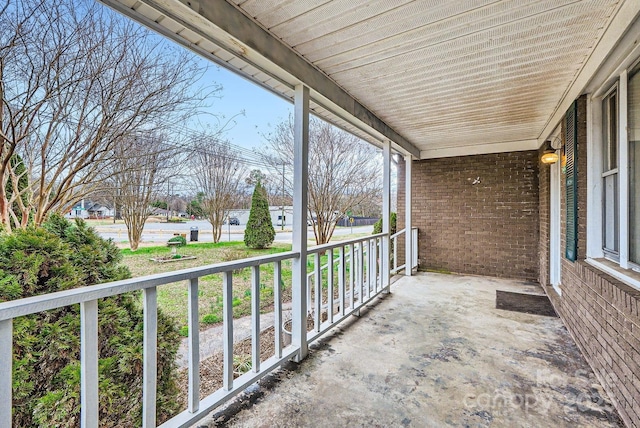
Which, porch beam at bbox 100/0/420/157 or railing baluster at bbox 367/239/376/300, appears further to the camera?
railing baluster at bbox 367/239/376/300

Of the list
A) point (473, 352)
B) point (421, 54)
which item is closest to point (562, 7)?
point (421, 54)

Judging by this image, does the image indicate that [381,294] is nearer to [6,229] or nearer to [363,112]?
[363,112]

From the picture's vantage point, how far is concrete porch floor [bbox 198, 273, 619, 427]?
189cm

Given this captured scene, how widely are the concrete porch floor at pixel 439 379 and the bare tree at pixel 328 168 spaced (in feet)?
10.6

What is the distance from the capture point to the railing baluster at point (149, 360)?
5.00 feet

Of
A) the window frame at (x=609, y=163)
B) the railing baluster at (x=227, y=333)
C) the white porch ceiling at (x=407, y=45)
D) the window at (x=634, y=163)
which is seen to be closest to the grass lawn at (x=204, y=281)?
the railing baluster at (x=227, y=333)

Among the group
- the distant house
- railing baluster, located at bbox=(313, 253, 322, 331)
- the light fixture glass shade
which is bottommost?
railing baluster, located at bbox=(313, 253, 322, 331)

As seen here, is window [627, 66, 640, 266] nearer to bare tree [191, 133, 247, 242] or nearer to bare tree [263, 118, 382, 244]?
bare tree [191, 133, 247, 242]

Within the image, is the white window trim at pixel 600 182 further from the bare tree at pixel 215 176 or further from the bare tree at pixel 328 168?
the bare tree at pixel 328 168

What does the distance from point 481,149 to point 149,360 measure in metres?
6.10

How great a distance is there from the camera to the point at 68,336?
60.6 inches

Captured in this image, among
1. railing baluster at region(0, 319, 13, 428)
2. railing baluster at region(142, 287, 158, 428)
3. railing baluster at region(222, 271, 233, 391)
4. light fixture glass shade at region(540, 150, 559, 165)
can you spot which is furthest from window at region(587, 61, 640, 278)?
railing baluster at region(0, 319, 13, 428)

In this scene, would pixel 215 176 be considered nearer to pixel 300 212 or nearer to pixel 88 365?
pixel 300 212

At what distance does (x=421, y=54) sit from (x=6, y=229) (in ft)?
10.1
